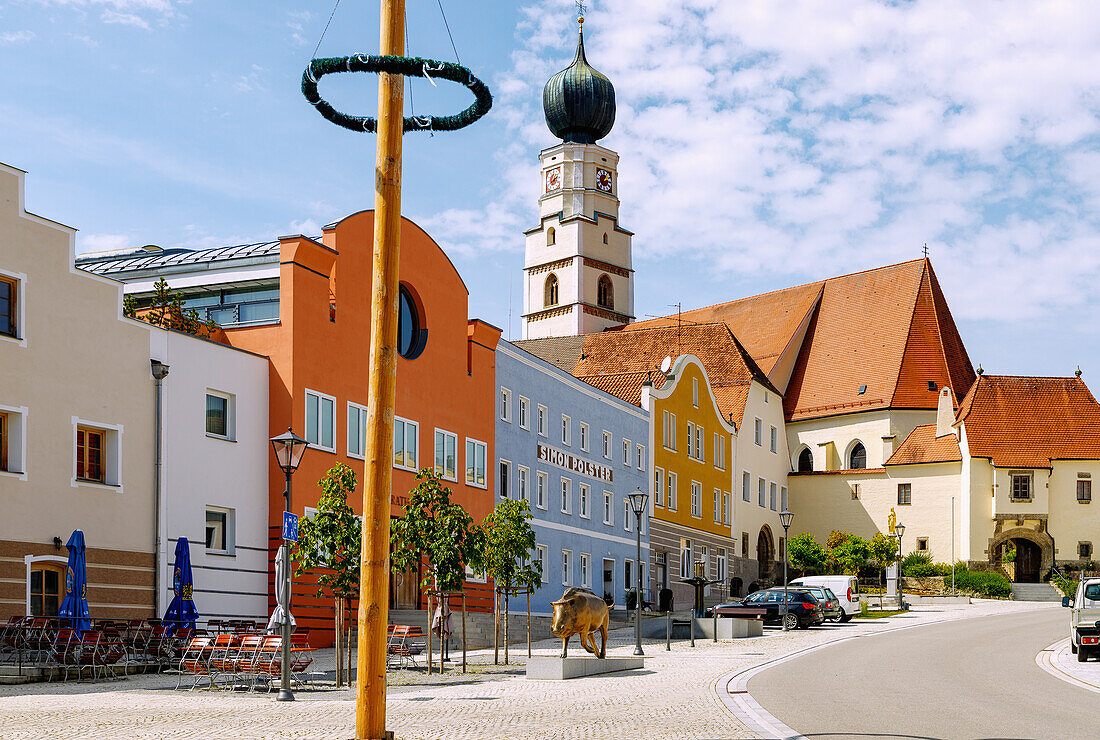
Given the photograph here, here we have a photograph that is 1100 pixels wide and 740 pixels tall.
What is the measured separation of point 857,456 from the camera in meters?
82.5

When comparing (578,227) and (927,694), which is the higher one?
(578,227)

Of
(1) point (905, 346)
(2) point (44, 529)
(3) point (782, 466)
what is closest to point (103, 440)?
(2) point (44, 529)

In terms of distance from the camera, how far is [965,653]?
29156 millimetres

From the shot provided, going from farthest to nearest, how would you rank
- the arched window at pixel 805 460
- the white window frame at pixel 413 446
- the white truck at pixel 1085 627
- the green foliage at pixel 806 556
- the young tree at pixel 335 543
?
1. the arched window at pixel 805 460
2. the green foliage at pixel 806 556
3. the white window frame at pixel 413 446
4. the white truck at pixel 1085 627
5. the young tree at pixel 335 543

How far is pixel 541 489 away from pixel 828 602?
10.7 meters

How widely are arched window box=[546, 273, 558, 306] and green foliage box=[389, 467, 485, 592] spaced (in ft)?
257

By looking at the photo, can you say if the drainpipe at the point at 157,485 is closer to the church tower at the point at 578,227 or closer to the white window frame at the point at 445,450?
the white window frame at the point at 445,450

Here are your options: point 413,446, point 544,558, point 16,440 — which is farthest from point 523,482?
point 16,440

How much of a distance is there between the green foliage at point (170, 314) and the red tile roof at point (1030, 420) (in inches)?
2035

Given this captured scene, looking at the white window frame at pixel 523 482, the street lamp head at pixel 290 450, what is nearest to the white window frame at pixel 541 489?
the white window frame at pixel 523 482

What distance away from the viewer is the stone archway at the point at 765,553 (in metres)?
73.6

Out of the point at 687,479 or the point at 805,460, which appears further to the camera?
the point at 805,460

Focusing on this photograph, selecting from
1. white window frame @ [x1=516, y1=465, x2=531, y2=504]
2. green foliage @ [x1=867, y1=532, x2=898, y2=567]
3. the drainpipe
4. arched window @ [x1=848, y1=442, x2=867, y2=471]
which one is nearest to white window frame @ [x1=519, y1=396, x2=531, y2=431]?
white window frame @ [x1=516, y1=465, x2=531, y2=504]

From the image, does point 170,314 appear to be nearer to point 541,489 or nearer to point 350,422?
point 350,422
